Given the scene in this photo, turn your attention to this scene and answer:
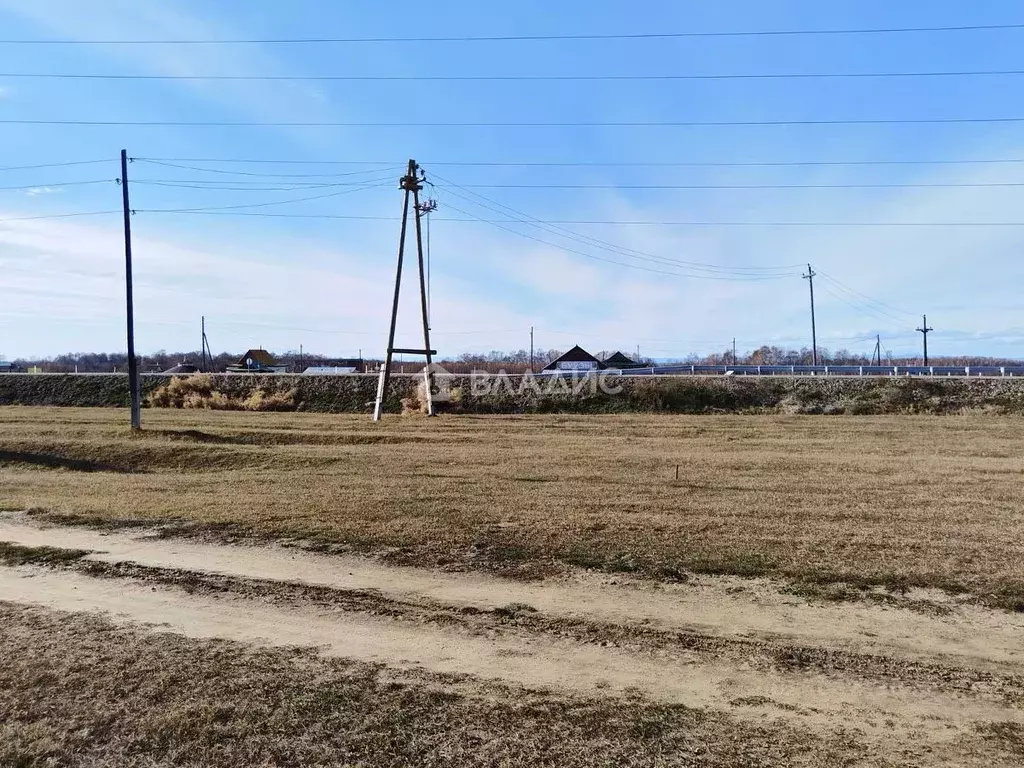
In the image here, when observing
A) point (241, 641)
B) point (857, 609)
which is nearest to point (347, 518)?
point (241, 641)

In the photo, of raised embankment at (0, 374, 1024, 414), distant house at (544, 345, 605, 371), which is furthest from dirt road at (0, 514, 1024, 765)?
distant house at (544, 345, 605, 371)

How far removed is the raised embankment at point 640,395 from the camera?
32781 mm

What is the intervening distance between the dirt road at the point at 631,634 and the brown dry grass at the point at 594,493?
753 mm

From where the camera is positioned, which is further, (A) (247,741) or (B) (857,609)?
(B) (857,609)

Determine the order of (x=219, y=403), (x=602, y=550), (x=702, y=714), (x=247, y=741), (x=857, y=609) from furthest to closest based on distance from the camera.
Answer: (x=219, y=403) → (x=602, y=550) → (x=857, y=609) → (x=702, y=714) → (x=247, y=741)

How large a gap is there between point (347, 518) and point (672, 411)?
26318 millimetres

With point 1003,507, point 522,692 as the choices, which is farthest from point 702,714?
point 1003,507

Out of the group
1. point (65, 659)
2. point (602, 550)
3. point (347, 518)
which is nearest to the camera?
point (65, 659)

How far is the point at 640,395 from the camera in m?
34.8

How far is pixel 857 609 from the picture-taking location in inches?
224

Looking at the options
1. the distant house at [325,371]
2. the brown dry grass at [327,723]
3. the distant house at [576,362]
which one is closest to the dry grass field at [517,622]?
the brown dry grass at [327,723]

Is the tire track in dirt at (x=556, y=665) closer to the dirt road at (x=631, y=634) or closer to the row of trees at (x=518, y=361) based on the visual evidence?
the dirt road at (x=631, y=634)

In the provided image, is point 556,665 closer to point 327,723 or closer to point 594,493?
point 327,723

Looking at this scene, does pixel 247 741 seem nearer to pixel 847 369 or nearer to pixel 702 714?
pixel 702 714
